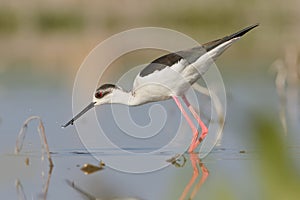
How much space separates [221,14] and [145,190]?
1192 centimetres

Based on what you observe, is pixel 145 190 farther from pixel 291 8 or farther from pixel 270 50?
pixel 291 8

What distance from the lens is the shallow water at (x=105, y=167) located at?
1.26 m

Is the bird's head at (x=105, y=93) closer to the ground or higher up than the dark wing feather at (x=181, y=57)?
closer to the ground

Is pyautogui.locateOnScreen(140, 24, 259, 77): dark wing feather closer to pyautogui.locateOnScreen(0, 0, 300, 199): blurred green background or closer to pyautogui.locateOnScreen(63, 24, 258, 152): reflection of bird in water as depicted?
pyautogui.locateOnScreen(63, 24, 258, 152): reflection of bird in water

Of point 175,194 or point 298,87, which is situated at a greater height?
point 175,194

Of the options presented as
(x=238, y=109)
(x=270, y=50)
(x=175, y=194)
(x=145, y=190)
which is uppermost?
(x=238, y=109)

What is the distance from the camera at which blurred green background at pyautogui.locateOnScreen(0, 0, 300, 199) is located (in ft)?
35.1

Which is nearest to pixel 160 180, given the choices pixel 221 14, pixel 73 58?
pixel 73 58

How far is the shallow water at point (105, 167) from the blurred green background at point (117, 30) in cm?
229

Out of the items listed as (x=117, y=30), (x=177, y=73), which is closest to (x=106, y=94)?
(x=177, y=73)

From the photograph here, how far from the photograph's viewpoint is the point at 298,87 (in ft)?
28.2

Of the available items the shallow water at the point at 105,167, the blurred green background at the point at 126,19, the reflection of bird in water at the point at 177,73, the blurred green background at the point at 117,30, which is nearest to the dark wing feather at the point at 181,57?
the reflection of bird in water at the point at 177,73

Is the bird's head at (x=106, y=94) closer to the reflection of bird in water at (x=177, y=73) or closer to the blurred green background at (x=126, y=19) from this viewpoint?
the reflection of bird in water at (x=177, y=73)

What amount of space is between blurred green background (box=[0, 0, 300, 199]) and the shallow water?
2289mm
